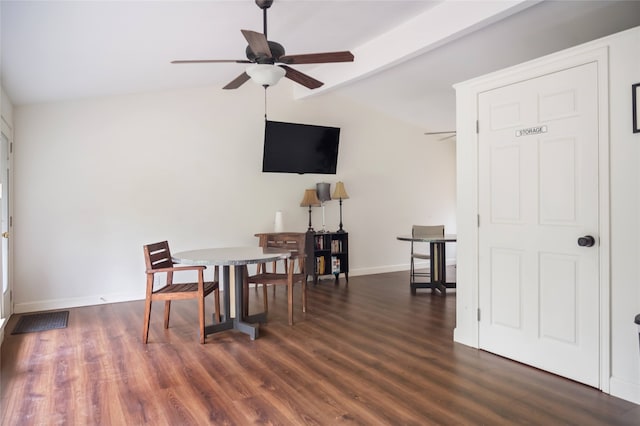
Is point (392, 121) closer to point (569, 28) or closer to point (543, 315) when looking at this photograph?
point (569, 28)

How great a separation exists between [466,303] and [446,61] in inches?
107

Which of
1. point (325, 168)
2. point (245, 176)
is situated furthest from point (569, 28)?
point (245, 176)

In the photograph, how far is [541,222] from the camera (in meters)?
2.77

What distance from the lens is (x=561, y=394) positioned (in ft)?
7.80

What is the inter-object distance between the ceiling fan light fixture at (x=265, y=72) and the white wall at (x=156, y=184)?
2.64 m

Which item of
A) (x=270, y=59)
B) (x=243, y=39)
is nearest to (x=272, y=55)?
(x=270, y=59)

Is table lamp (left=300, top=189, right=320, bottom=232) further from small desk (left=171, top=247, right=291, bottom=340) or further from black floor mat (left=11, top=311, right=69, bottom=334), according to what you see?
black floor mat (left=11, top=311, right=69, bottom=334)

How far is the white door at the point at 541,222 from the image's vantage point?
2514mm

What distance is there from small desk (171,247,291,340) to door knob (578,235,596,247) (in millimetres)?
2243

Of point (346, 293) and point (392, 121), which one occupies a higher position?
point (392, 121)

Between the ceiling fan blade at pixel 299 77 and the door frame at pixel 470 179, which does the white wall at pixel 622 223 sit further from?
the ceiling fan blade at pixel 299 77

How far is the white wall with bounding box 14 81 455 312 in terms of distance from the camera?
4504 millimetres

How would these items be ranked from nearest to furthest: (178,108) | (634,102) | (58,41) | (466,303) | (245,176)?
(634,102), (58,41), (466,303), (178,108), (245,176)

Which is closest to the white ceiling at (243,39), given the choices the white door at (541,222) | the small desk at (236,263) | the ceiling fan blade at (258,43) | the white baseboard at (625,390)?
the ceiling fan blade at (258,43)
